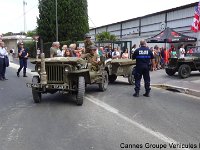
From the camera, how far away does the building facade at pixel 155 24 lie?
31.4 meters

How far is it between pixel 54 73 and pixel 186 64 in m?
9.80

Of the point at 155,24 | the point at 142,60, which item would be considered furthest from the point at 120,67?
the point at 155,24

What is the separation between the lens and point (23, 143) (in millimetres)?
6113

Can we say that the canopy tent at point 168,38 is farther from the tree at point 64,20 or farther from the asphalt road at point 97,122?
the tree at point 64,20

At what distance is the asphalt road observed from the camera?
244 inches

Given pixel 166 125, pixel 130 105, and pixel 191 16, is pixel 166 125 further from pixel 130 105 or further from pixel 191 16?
pixel 191 16

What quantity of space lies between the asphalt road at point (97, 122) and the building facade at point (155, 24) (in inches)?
738

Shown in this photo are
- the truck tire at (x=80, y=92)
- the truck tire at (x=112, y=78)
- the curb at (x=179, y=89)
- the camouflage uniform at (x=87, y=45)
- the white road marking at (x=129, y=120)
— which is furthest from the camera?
the truck tire at (x=112, y=78)

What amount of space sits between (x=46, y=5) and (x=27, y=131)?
3869 cm

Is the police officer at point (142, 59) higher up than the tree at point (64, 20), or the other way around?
the tree at point (64, 20)

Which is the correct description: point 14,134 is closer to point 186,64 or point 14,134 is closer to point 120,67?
point 120,67

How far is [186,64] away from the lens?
17984 mm

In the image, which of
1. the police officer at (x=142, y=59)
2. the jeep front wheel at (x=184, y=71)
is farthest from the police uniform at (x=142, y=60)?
the jeep front wheel at (x=184, y=71)

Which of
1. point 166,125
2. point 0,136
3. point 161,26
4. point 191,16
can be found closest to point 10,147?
point 0,136
